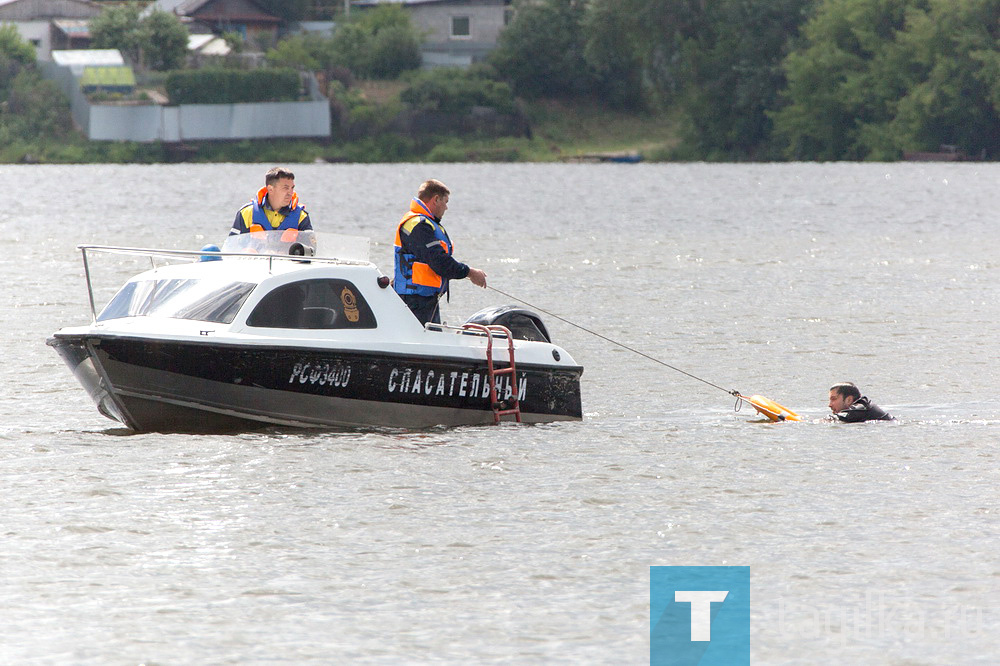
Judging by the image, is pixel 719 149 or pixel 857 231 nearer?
pixel 857 231

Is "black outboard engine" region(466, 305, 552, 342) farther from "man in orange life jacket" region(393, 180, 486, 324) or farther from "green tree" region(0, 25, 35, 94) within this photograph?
"green tree" region(0, 25, 35, 94)

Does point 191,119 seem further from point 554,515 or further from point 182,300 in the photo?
point 554,515

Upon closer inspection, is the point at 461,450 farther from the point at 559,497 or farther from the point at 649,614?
the point at 649,614

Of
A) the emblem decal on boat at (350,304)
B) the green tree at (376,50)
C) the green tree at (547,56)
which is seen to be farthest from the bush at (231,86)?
the emblem decal on boat at (350,304)

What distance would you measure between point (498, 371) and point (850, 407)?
3.34 m

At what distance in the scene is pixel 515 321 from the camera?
46.1 ft

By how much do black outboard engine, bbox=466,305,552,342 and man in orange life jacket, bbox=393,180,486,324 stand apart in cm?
52

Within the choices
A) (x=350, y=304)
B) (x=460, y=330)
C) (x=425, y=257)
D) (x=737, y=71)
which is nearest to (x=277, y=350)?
(x=350, y=304)

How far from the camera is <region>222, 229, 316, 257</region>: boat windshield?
1312 cm

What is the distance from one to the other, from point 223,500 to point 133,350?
174 centimetres

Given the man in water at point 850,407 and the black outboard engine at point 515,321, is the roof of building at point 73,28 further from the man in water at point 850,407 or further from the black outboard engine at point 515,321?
the man in water at point 850,407

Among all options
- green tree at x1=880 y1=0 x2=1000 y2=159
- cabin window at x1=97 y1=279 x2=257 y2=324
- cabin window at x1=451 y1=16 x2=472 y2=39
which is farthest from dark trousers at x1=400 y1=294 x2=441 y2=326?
cabin window at x1=451 y1=16 x2=472 y2=39

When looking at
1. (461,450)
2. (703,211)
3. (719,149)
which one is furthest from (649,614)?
(719,149)

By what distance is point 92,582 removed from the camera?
893cm
